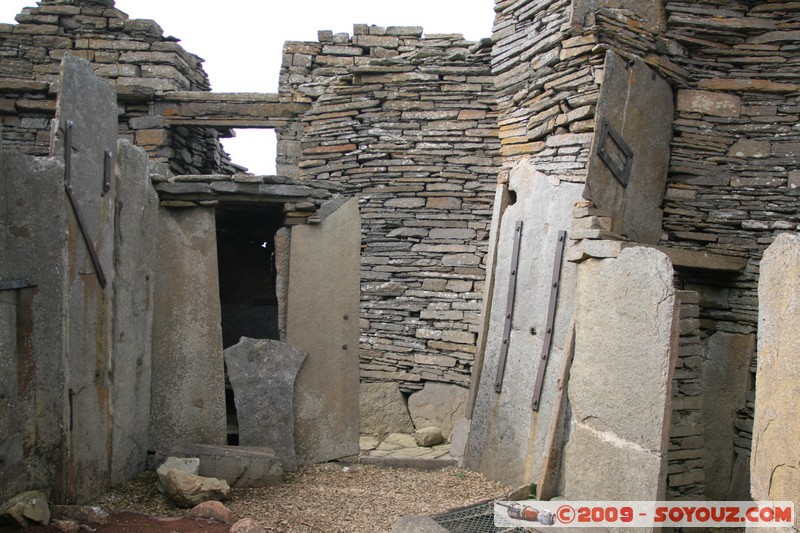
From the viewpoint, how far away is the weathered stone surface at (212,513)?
5.34 metres

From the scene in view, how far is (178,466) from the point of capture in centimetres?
598

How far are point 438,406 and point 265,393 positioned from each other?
2.55 metres

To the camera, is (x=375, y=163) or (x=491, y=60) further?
(x=375, y=163)

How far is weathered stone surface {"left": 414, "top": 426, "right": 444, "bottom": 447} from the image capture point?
8.19 meters

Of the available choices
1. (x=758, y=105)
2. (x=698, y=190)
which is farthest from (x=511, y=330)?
(x=758, y=105)

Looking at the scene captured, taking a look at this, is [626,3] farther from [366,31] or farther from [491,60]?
[366,31]

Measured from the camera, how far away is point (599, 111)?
19.7 ft

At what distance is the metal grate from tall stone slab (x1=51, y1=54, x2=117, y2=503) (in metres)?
2.47

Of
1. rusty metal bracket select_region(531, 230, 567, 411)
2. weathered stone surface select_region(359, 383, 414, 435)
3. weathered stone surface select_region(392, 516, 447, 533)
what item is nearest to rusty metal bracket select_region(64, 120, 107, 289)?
weathered stone surface select_region(392, 516, 447, 533)

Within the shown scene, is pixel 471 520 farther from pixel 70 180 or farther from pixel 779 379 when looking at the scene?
pixel 70 180

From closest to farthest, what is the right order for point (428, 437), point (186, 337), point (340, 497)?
1. point (340, 497)
2. point (186, 337)
3. point (428, 437)

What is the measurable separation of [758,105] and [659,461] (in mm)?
3193

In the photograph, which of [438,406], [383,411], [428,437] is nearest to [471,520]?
[428,437]

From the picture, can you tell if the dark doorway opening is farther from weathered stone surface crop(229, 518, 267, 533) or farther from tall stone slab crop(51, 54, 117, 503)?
weathered stone surface crop(229, 518, 267, 533)
